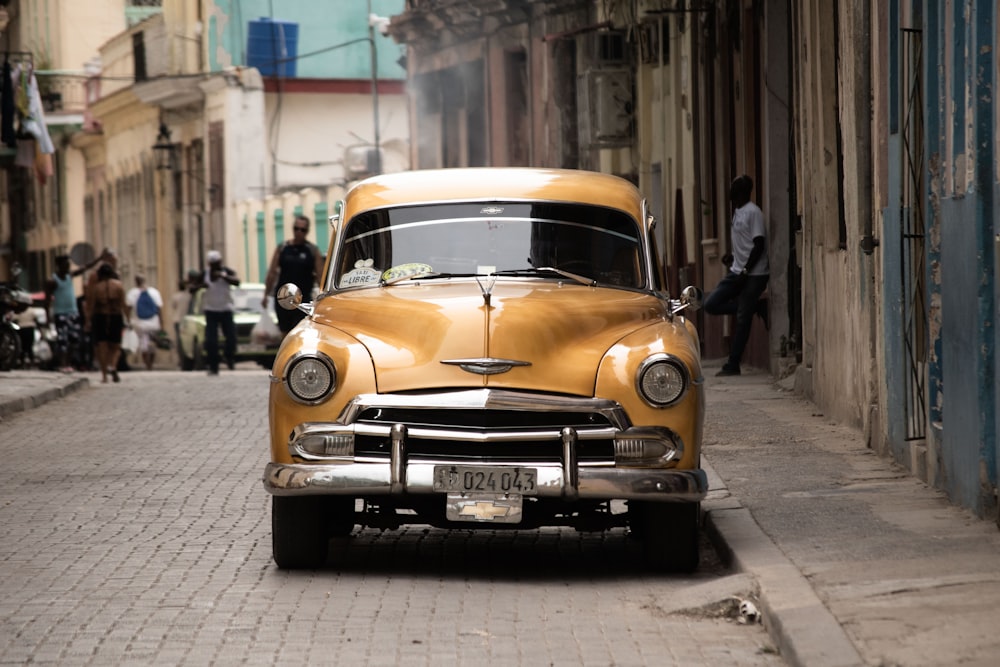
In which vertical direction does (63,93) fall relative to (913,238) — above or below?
above

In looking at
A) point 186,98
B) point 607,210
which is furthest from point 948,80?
point 186,98

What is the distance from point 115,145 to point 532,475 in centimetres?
5360

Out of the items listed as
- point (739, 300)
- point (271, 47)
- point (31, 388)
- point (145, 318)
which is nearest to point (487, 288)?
point (739, 300)

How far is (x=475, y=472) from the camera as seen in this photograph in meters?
8.58

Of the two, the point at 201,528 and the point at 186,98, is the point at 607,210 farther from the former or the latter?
the point at 186,98

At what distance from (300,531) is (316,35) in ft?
141

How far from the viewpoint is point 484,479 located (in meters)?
8.58

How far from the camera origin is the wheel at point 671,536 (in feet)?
29.5

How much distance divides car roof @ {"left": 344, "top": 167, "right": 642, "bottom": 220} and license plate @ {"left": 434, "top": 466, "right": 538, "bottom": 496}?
79.3 inches

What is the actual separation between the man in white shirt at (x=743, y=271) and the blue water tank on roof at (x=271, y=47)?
3145 cm

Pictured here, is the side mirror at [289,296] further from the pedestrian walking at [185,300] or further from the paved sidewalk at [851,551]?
the pedestrian walking at [185,300]

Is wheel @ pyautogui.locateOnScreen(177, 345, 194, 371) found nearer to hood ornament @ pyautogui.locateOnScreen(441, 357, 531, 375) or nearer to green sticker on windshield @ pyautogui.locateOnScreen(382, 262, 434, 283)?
green sticker on windshield @ pyautogui.locateOnScreen(382, 262, 434, 283)

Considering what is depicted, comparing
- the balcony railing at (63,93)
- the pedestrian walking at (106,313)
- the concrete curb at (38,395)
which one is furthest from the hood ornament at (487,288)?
the balcony railing at (63,93)

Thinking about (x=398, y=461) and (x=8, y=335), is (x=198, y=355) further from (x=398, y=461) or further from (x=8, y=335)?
(x=398, y=461)
